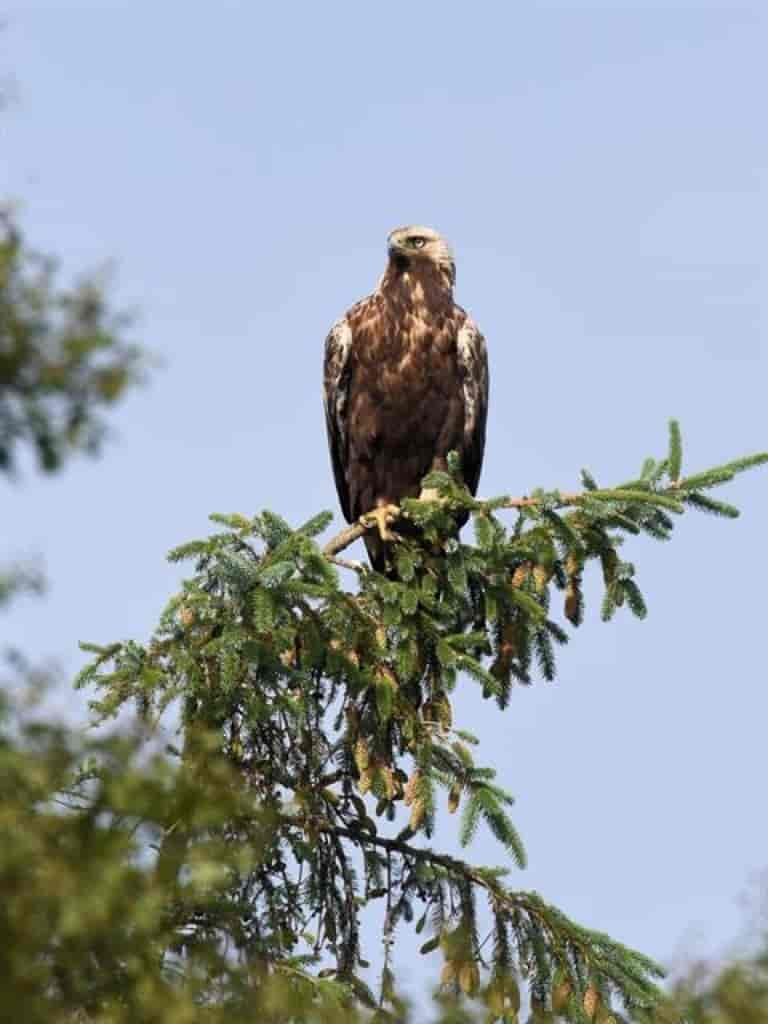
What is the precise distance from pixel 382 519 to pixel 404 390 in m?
0.92

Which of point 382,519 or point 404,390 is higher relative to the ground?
point 404,390

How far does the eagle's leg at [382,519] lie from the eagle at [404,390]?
341 mm

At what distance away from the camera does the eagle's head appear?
35.1 feet

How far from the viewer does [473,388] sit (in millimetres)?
10250

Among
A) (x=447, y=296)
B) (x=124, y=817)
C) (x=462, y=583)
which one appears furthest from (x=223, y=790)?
(x=447, y=296)

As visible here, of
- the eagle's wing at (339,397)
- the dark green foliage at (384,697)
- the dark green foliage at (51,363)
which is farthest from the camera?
the eagle's wing at (339,397)

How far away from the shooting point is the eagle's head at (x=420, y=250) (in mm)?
10695

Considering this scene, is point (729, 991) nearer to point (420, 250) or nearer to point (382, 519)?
point (382, 519)

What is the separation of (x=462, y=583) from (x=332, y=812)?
0.92m

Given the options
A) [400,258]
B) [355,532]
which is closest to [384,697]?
[355,532]

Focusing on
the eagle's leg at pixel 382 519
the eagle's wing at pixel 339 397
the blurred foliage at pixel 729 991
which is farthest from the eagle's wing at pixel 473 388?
the blurred foliage at pixel 729 991

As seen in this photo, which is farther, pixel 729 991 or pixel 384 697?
pixel 384 697

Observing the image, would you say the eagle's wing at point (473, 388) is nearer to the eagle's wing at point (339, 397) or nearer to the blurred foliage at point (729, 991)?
the eagle's wing at point (339, 397)

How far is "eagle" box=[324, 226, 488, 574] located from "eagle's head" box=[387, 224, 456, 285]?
174 mm
